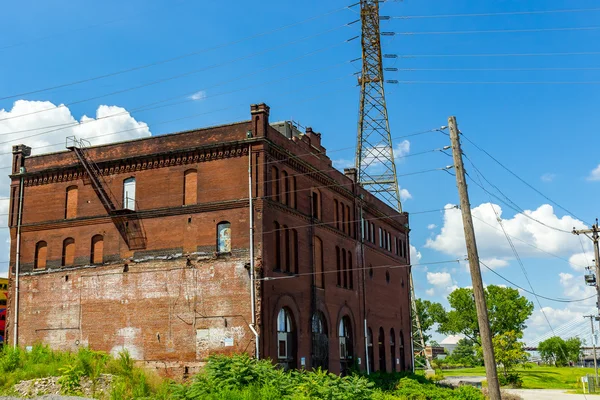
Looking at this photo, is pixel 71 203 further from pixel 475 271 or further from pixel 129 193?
pixel 475 271

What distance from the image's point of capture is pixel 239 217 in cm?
2973

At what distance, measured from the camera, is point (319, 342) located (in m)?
34.0

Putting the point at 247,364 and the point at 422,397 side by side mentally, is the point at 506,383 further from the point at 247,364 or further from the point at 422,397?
the point at 247,364

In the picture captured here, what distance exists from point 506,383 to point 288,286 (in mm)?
35112

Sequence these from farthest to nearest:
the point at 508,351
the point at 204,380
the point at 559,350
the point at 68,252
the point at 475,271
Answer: the point at 559,350 < the point at 508,351 < the point at 68,252 < the point at 204,380 < the point at 475,271

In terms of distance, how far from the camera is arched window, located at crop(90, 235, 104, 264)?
32.6 meters

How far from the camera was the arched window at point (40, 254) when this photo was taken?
3425 centimetres

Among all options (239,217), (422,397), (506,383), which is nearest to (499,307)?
(506,383)

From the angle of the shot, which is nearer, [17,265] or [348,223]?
[17,265]

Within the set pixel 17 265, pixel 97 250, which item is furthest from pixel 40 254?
pixel 97 250

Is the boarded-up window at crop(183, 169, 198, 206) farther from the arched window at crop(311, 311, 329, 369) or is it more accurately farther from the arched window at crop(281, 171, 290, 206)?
the arched window at crop(311, 311, 329, 369)

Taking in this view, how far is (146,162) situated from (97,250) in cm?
523

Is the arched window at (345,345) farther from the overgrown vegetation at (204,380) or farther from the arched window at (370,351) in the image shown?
the overgrown vegetation at (204,380)

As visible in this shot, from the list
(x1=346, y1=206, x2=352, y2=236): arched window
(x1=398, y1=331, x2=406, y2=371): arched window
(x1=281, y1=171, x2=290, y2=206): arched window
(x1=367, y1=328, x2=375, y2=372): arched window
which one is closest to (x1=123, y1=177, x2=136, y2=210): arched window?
(x1=281, y1=171, x2=290, y2=206): arched window
